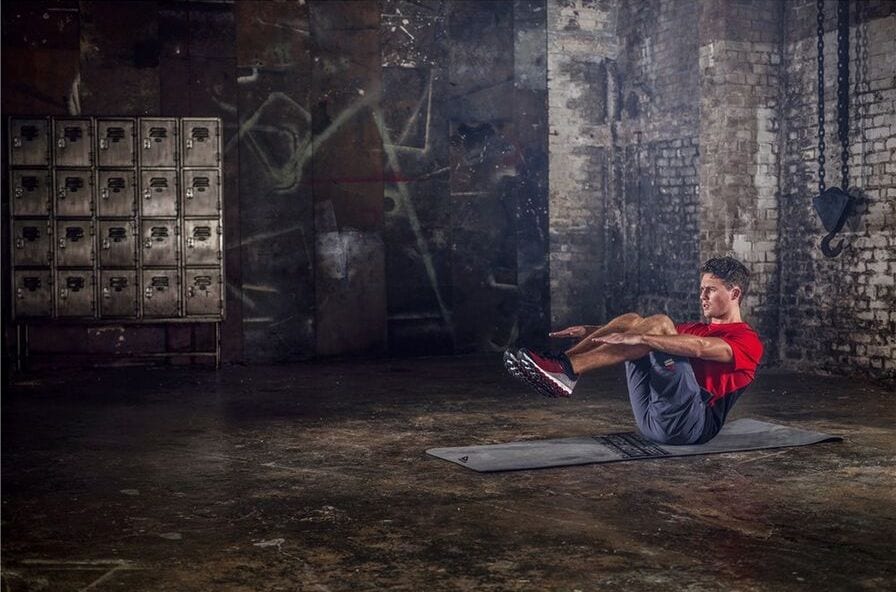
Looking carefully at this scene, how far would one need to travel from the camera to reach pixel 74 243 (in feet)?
30.2

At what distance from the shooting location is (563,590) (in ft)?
11.0

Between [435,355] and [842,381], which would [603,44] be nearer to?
[435,355]

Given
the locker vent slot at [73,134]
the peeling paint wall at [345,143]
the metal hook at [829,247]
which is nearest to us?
the metal hook at [829,247]

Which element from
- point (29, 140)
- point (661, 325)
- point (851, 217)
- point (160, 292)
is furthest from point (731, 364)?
point (29, 140)

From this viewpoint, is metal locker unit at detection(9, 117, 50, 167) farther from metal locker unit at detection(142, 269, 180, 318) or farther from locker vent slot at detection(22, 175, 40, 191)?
metal locker unit at detection(142, 269, 180, 318)

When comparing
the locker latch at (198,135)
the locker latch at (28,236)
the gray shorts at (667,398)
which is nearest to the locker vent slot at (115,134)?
the locker latch at (198,135)

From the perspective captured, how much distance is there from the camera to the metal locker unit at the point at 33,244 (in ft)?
30.1

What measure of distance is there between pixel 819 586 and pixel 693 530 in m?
0.73

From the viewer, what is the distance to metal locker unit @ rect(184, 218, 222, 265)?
937 centimetres

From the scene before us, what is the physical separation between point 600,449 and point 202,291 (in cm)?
486

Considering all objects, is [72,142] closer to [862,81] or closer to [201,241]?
[201,241]

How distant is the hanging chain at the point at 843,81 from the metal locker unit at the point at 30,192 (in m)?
6.61

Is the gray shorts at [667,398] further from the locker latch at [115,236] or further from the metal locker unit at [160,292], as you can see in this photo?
the locker latch at [115,236]

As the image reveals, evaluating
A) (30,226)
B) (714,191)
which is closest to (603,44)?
(714,191)
